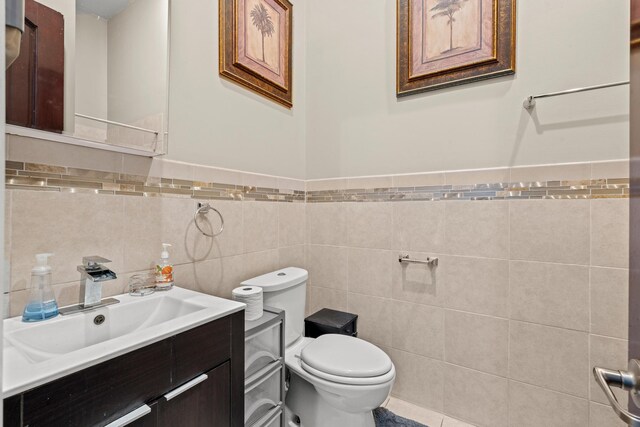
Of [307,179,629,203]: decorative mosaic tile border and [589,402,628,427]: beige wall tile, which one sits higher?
[307,179,629,203]: decorative mosaic tile border

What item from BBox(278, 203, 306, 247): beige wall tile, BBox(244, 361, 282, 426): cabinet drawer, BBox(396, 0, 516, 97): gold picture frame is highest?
BBox(396, 0, 516, 97): gold picture frame

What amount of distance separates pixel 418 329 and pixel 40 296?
1.67m

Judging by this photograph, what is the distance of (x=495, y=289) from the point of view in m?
1.53

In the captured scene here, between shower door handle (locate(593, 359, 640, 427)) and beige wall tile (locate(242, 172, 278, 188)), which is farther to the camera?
beige wall tile (locate(242, 172, 278, 188))

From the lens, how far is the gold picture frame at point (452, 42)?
1513 mm

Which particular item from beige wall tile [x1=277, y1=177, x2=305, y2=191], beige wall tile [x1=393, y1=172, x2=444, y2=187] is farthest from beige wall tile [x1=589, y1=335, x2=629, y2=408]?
beige wall tile [x1=277, y1=177, x2=305, y2=191]

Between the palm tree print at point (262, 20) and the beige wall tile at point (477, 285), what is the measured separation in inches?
65.8

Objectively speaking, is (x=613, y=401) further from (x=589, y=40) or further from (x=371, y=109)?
(x=371, y=109)

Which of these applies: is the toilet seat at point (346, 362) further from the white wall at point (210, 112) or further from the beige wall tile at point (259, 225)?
the white wall at point (210, 112)

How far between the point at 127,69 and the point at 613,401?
164 cm

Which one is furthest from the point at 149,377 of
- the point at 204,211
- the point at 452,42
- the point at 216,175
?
the point at 452,42

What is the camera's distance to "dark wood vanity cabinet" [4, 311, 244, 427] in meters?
0.63

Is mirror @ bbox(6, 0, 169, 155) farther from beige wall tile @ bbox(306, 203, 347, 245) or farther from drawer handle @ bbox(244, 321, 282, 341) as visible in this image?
beige wall tile @ bbox(306, 203, 347, 245)

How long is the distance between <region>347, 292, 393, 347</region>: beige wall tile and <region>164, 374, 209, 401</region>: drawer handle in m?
1.16
